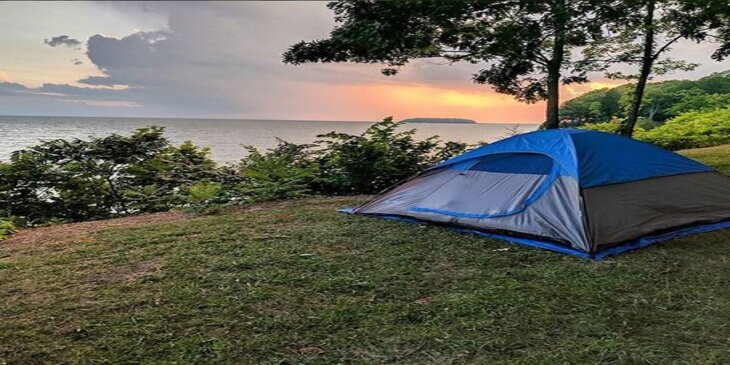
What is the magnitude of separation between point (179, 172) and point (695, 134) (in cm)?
1137

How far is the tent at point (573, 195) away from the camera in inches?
153

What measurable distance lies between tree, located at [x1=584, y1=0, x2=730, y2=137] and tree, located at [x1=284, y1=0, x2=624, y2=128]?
574 mm

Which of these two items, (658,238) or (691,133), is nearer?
(658,238)

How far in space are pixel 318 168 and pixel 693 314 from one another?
18.6 ft

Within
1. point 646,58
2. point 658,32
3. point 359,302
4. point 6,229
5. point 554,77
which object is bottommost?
point 6,229

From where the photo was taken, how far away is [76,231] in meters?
5.02

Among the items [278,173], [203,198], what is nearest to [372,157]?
[278,173]

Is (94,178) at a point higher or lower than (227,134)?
lower

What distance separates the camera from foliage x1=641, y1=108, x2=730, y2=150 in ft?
38.0

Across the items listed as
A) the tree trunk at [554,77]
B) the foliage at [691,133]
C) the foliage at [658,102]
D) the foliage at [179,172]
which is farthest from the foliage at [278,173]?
the foliage at [658,102]

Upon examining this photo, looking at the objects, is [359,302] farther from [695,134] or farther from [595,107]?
[595,107]

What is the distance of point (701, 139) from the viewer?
11.7 meters

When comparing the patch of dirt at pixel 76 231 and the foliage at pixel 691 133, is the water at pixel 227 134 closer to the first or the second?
the patch of dirt at pixel 76 231

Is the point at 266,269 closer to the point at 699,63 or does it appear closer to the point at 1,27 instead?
the point at 1,27
